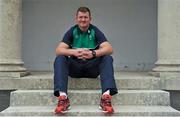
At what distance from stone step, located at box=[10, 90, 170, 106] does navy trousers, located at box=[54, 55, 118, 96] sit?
0.31 m

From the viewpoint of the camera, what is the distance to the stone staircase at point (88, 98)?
458 centimetres

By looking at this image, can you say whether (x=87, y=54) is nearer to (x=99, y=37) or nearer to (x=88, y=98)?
(x=99, y=37)

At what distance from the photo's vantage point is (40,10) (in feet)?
25.6

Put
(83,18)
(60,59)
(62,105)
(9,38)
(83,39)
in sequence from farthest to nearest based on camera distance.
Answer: (9,38), (83,39), (83,18), (60,59), (62,105)

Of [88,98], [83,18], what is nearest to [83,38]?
[83,18]

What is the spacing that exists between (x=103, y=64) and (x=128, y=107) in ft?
2.23

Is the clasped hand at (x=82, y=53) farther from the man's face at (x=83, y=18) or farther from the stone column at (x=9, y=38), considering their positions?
the stone column at (x=9, y=38)

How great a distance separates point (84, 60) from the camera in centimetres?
492

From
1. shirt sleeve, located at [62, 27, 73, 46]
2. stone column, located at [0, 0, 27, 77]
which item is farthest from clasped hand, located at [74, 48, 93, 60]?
stone column, located at [0, 0, 27, 77]

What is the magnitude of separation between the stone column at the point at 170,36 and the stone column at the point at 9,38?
2.31 m

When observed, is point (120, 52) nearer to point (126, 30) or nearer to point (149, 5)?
point (126, 30)

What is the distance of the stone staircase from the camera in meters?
4.58

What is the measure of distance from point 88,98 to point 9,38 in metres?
1.69

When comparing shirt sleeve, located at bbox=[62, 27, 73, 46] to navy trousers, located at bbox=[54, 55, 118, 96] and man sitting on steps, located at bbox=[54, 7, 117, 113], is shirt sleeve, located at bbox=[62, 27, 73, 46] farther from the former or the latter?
navy trousers, located at bbox=[54, 55, 118, 96]
